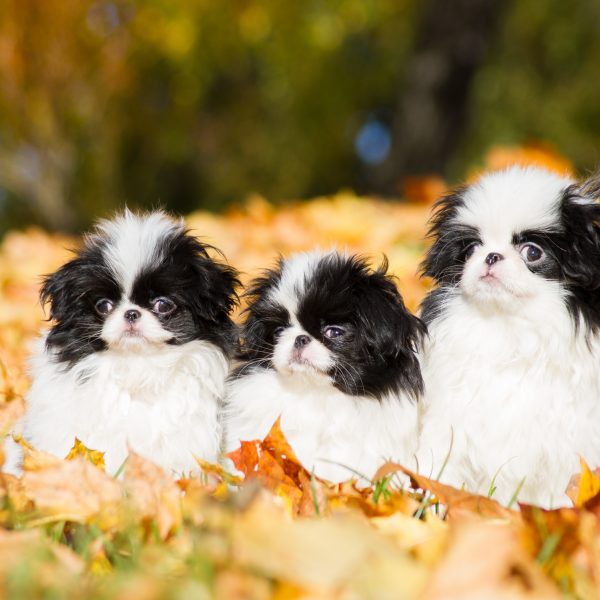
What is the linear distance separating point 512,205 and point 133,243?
1316mm

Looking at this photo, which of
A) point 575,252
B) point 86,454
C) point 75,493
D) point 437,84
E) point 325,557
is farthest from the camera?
point 437,84

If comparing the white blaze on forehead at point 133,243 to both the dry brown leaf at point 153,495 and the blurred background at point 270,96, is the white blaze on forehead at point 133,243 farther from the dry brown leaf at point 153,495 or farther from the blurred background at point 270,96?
the blurred background at point 270,96

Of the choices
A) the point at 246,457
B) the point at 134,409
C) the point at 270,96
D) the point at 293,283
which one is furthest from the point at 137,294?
the point at 270,96

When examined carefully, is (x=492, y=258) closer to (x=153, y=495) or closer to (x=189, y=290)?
(x=189, y=290)

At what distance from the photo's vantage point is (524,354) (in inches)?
111

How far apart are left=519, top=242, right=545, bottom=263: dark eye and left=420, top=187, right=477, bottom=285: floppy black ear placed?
0.62ft

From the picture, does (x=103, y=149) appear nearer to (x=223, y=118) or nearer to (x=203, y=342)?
(x=223, y=118)

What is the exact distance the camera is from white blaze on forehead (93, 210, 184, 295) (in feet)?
9.47

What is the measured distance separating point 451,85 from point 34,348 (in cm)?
725

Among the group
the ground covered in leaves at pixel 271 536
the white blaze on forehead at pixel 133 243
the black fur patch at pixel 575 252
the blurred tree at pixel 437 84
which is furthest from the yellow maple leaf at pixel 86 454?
the blurred tree at pixel 437 84

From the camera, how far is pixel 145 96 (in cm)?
1429

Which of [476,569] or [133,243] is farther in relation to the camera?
[133,243]

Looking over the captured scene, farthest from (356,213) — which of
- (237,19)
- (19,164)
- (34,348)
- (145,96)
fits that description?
(145,96)

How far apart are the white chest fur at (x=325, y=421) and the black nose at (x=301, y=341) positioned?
13 centimetres
